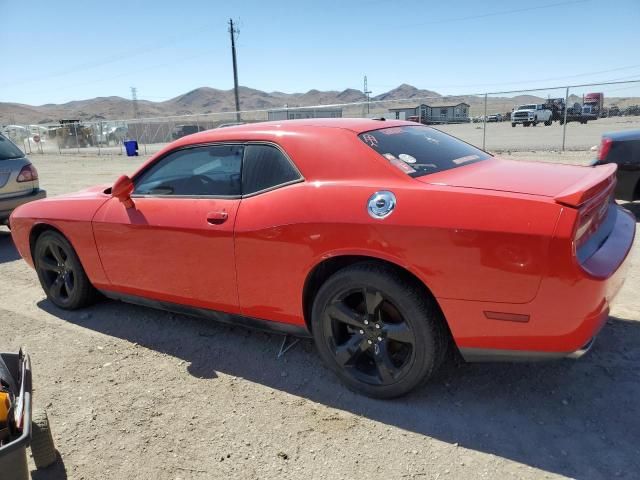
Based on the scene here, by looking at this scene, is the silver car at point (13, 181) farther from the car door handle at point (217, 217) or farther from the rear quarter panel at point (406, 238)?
the rear quarter panel at point (406, 238)

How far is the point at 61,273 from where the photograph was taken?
4383mm

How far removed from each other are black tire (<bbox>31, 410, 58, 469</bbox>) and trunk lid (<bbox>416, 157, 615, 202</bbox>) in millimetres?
2208

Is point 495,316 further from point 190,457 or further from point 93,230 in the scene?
point 93,230

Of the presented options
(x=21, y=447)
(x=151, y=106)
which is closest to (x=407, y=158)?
(x=21, y=447)

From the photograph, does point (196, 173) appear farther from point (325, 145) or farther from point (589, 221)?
point (589, 221)

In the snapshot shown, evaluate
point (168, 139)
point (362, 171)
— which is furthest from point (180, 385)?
point (168, 139)

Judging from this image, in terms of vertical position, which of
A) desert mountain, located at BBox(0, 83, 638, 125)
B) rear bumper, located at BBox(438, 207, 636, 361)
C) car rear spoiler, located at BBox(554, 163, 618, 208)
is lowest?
rear bumper, located at BBox(438, 207, 636, 361)

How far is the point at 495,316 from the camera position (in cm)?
238

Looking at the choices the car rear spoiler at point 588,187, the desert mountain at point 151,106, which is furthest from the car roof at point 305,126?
the desert mountain at point 151,106

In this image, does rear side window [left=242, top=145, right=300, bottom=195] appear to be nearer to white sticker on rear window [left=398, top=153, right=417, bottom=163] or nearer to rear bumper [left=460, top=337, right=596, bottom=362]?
white sticker on rear window [left=398, top=153, right=417, bottom=163]

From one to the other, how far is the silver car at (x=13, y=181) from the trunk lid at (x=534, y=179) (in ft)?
22.0

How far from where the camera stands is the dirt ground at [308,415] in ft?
7.79

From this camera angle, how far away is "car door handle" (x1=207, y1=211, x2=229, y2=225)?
3.14 metres

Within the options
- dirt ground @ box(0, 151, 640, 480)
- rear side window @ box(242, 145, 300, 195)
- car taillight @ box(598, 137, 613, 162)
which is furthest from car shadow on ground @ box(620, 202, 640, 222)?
rear side window @ box(242, 145, 300, 195)
